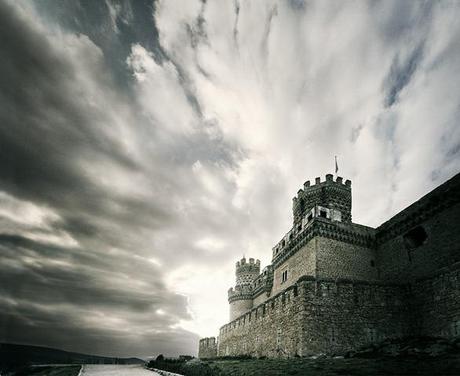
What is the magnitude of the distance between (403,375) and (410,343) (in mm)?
5261

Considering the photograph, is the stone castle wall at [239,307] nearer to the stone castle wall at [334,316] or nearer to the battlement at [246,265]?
the battlement at [246,265]

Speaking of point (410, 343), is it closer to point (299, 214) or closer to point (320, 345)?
point (320, 345)

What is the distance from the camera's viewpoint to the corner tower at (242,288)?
39.0 meters

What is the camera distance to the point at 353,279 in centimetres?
1861

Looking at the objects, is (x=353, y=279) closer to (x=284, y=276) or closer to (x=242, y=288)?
(x=284, y=276)

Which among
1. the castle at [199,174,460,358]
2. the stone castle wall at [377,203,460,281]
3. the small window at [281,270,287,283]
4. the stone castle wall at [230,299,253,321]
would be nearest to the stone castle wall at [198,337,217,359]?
the stone castle wall at [230,299,253,321]

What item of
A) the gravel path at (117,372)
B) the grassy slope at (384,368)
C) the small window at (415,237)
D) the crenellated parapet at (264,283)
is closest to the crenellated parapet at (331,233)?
the small window at (415,237)

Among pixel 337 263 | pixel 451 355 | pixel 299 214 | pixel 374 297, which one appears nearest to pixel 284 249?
pixel 299 214

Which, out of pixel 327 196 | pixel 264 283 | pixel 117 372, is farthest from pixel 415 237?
pixel 117 372

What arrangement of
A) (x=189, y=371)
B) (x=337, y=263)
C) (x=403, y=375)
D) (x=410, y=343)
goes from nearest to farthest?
(x=403, y=375)
(x=410, y=343)
(x=189, y=371)
(x=337, y=263)

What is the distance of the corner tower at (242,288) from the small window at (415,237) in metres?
22.8

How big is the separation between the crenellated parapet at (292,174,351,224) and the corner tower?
16.7 metres

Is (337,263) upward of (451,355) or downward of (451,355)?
upward

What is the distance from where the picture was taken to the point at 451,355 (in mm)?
8688
